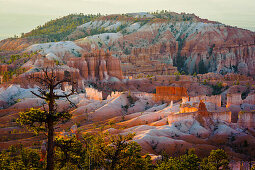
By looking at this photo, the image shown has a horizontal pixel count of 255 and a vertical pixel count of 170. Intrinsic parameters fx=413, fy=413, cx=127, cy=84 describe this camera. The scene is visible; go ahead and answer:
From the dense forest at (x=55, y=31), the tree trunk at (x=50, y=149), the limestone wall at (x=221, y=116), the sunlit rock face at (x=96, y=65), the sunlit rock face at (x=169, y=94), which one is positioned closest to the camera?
the tree trunk at (x=50, y=149)

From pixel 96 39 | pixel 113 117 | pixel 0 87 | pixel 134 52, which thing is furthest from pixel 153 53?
pixel 113 117

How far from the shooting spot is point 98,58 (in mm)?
98438

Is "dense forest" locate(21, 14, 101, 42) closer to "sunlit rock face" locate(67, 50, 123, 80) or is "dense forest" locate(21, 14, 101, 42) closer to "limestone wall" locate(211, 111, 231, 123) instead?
"sunlit rock face" locate(67, 50, 123, 80)

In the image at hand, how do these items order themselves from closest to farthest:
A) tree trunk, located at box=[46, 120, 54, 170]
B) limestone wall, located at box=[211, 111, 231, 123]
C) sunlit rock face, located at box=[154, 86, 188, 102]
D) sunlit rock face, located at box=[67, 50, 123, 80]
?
tree trunk, located at box=[46, 120, 54, 170] → limestone wall, located at box=[211, 111, 231, 123] → sunlit rock face, located at box=[154, 86, 188, 102] → sunlit rock face, located at box=[67, 50, 123, 80]

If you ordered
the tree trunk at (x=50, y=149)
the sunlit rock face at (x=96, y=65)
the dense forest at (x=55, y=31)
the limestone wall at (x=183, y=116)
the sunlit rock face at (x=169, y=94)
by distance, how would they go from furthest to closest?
the dense forest at (x=55, y=31), the sunlit rock face at (x=96, y=65), the sunlit rock face at (x=169, y=94), the limestone wall at (x=183, y=116), the tree trunk at (x=50, y=149)

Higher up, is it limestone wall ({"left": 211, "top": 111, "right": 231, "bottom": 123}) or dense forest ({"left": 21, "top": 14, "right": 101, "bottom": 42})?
dense forest ({"left": 21, "top": 14, "right": 101, "bottom": 42})

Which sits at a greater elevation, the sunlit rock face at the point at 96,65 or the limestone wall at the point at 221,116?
the sunlit rock face at the point at 96,65

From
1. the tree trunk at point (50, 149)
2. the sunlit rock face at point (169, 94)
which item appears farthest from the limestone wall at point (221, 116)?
the tree trunk at point (50, 149)

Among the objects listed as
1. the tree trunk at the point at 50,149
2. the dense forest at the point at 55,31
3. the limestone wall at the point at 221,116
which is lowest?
the limestone wall at the point at 221,116

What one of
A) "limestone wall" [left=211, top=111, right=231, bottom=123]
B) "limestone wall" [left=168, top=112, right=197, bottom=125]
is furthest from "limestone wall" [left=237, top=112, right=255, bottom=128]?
"limestone wall" [left=168, top=112, right=197, bottom=125]

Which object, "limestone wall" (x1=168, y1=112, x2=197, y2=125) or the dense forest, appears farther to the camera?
the dense forest

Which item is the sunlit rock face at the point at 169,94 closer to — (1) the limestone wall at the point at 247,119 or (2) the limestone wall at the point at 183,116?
(2) the limestone wall at the point at 183,116

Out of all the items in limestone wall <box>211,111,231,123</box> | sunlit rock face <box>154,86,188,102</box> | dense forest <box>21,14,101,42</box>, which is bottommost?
sunlit rock face <box>154,86,188,102</box>

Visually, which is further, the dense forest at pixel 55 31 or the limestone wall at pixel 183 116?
the dense forest at pixel 55 31
